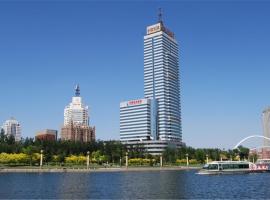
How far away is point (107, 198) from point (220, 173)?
10453 centimetres

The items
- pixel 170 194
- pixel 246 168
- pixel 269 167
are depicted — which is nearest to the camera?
pixel 170 194

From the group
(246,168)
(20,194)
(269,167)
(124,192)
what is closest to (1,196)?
(20,194)

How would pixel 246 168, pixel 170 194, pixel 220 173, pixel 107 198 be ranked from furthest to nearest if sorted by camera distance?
1. pixel 246 168
2. pixel 220 173
3. pixel 170 194
4. pixel 107 198

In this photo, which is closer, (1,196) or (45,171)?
(1,196)

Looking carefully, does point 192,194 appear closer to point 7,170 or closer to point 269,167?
point 7,170

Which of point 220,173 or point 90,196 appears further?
point 220,173

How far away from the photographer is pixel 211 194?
78938mm

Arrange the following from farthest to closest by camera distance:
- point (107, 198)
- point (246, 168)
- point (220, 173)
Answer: point (246, 168) → point (220, 173) → point (107, 198)

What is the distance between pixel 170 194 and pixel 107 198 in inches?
488

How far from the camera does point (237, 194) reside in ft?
259

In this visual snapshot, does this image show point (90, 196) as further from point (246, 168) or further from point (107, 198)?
point (246, 168)

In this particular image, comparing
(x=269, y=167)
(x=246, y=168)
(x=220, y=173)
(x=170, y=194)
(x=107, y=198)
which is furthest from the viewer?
(x=269, y=167)

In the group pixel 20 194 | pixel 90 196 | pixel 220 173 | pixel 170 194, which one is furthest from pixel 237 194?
pixel 220 173

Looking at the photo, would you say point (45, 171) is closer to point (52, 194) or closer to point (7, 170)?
point (7, 170)
